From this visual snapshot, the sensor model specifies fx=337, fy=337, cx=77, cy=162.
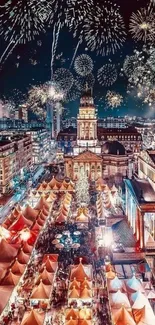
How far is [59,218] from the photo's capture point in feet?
134

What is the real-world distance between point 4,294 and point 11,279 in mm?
2057

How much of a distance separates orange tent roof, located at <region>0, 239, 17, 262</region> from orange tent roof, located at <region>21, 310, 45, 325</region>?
28.7ft

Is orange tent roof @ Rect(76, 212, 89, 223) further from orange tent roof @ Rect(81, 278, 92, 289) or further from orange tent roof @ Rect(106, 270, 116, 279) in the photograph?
orange tent roof @ Rect(81, 278, 92, 289)

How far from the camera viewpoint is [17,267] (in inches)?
1061

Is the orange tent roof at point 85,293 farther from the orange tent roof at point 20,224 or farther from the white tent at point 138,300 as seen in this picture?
the orange tent roof at point 20,224

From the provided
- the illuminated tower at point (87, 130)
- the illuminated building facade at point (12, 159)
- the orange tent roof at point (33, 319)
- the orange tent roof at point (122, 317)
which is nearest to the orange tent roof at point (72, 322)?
the orange tent roof at point (33, 319)

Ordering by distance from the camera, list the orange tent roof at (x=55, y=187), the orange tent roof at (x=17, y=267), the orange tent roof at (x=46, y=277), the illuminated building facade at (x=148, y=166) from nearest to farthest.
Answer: the orange tent roof at (x=46, y=277), the orange tent roof at (x=17, y=267), the illuminated building facade at (x=148, y=166), the orange tent roof at (x=55, y=187)

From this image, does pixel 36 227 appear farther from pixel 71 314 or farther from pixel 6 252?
pixel 71 314

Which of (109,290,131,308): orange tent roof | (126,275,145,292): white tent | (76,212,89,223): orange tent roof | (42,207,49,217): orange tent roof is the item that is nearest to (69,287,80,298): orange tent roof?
(109,290,131,308): orange tent roof

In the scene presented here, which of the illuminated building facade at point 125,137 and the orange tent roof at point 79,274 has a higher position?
the illuminated building facade at point 125,137

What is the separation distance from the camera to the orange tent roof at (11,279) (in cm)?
2470

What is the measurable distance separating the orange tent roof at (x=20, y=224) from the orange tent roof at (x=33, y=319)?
645 inches

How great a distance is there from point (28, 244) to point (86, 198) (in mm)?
21264

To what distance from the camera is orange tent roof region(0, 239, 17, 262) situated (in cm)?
2922
